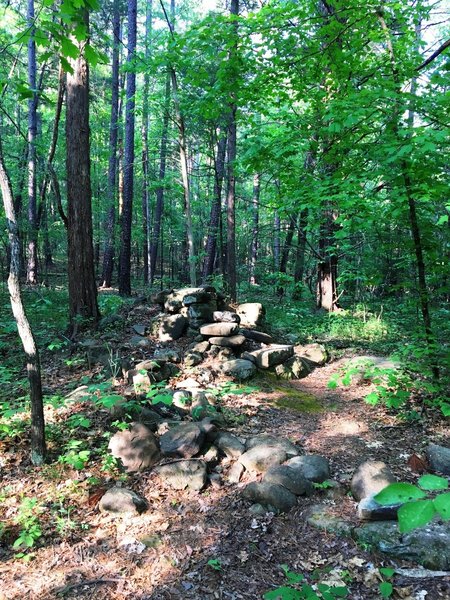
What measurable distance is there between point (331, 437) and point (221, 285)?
7441 mm

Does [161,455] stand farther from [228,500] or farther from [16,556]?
[16,556]

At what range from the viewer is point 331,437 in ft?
15.2

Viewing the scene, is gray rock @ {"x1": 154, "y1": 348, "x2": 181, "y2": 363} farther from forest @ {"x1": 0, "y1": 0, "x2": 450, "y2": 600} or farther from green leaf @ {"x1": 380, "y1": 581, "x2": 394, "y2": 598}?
green leaf @ {"x1": 380, "y1": 581, "x2": 394, "y2": 598}

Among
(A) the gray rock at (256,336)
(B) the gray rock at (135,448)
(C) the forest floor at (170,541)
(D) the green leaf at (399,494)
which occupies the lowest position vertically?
(C) the forest floor at (170,541)

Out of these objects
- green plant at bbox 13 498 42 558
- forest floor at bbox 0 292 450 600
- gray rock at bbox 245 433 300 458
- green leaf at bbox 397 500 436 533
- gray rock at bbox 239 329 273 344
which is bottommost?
forest floor at bbox 0 292 450 600

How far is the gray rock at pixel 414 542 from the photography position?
8.67ft

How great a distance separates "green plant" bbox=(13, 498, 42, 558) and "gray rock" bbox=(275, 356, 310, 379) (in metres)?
4.36

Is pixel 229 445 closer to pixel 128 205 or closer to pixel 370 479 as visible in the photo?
pixel 370 479

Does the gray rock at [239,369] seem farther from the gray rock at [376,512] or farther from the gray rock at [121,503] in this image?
the gray rock at [376,512]

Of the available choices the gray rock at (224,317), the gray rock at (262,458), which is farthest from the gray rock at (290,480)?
the gray rock at (224,317)

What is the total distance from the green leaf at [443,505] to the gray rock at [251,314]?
287 inches

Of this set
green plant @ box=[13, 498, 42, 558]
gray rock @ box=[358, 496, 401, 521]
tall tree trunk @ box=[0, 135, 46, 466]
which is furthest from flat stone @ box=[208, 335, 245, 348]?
green plant @ box=[13, 498, 42, 558]

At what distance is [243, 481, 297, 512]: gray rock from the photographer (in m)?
3.32

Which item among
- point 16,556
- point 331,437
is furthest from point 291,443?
point 16,556
